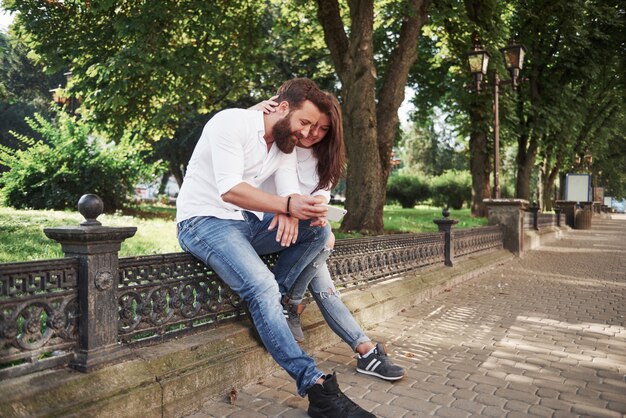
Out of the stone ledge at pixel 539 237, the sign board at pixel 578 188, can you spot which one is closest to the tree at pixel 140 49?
the stone ledge at pixel 539 237

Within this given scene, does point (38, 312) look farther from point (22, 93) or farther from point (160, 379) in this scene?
point (22, 93)

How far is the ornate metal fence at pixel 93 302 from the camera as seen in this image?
2.56 meters

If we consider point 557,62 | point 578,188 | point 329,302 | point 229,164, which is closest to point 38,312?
point 229,164

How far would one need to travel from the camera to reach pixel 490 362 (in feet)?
14.1

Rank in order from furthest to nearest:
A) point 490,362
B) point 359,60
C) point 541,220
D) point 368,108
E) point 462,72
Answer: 1. point 541,220
2. point 462,72
3. point 359,60
4. point 368,108
5. point 490,362

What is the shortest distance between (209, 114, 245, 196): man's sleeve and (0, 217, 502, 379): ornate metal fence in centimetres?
66

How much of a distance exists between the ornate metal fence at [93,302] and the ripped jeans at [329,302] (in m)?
0.50

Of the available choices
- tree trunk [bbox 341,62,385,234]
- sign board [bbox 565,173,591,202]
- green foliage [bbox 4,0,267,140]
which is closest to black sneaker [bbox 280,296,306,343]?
tree trunk [bbox 341,62,385,234]

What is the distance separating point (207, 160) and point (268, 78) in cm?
2180

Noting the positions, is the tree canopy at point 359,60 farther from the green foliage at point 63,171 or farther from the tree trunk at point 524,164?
the green foliage at point 63,171

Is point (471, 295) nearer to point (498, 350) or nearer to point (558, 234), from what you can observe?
point (498, 350)

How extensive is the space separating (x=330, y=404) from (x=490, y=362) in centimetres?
188

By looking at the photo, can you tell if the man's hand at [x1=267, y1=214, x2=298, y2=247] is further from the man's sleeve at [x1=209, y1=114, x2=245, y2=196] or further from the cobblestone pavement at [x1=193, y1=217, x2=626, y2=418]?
the cobblestone pavement at [x1=193, y1=217, x2=626, y2=418]

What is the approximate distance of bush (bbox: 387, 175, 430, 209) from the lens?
160 feet
